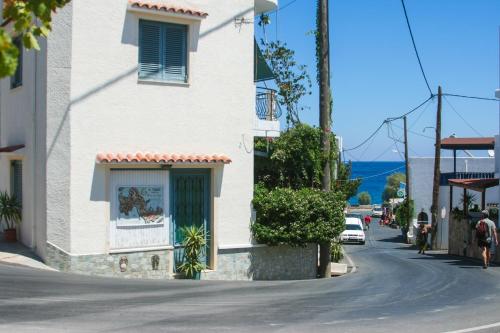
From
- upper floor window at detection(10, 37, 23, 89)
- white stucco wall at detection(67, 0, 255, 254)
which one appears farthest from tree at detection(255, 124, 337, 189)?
upper floor window at detection(10, 37, 23, 89)

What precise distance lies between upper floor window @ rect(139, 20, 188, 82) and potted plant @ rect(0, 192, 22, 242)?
472cm

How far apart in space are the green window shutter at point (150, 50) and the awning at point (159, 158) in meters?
1.93

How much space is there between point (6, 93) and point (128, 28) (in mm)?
4571

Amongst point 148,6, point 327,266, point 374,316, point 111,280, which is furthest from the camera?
point 327,266

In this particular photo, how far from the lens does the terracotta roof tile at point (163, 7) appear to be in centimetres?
1490

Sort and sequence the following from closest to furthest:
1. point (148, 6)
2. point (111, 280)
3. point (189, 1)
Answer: point (111, 280) → point (148, 6) → point (189, 1)

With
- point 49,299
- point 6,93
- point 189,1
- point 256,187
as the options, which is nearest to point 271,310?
point 49,299

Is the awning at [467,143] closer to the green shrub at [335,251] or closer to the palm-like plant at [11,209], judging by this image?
the green shrub at [335,251]

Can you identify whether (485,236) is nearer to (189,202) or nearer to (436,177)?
(189,202)

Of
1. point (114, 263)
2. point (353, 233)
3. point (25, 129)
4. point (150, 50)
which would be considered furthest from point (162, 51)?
point (353, 233)

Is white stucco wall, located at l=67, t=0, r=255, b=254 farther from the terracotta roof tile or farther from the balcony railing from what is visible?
the balcony railing

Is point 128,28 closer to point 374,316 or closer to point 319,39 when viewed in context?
point 319,39

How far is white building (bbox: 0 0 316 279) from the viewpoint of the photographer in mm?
14398

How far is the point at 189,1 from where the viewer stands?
1595 centimetres
